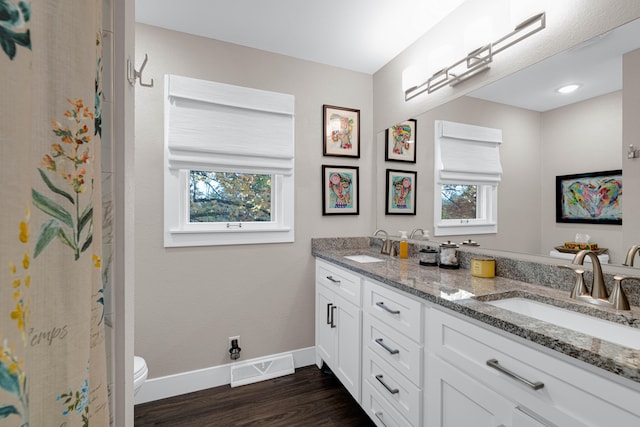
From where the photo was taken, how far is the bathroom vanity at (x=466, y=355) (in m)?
0.73

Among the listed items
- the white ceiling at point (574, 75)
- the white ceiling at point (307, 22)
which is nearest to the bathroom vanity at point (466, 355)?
the white ceiling at point (574, 75)

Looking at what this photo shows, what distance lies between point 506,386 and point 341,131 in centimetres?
212

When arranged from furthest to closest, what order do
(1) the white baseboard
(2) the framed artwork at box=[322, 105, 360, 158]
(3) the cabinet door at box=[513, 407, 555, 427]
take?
(2) the framed artwork at box=[322, 105, 360, 158], (1) the white baseboard, (3) the cabinet door at box=[513, 407, 555, 427]

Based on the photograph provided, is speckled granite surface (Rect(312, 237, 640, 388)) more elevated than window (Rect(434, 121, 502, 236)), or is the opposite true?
window (Rect(434, 121, 502, 236))

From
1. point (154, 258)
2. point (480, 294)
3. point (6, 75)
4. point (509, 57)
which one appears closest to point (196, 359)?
point (154, 258)

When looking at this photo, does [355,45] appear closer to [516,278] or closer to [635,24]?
[635,24]

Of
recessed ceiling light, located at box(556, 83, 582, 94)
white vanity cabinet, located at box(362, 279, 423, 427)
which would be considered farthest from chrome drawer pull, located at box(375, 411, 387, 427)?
recessed ceiling light, located at box(556, 83, 582, 94)

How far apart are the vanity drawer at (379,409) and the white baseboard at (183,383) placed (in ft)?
3.36

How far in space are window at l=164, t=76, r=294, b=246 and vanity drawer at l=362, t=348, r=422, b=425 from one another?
112 centimetres

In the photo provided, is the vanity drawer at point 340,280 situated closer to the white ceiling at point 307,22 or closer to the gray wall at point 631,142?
the gray wall at point 631,142

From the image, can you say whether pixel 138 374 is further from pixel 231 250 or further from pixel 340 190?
pixel 340 190

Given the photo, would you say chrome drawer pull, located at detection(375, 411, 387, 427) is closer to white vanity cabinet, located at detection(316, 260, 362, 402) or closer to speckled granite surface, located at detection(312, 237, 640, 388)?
white vanity cabinet, located at detection(316, 260, 362, 402)

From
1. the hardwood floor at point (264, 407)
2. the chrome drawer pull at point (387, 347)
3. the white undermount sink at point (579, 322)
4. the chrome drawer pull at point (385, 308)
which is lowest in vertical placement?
the hardwood floor at point (264, 407)

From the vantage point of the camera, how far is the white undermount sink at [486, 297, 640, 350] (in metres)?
0.94
